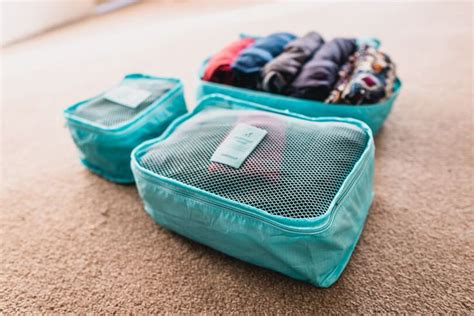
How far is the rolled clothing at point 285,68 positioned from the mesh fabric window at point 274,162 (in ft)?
0.71

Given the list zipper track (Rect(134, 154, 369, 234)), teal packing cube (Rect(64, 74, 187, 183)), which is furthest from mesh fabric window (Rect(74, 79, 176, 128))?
zipper track (Rect(134, 154, 369, 234))

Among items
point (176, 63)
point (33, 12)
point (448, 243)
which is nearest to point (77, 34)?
point (33, 12)

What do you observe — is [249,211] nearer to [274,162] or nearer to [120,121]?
[274,162]

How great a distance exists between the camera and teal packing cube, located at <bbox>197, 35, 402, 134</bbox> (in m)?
1.10

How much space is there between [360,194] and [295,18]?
6.19 feet

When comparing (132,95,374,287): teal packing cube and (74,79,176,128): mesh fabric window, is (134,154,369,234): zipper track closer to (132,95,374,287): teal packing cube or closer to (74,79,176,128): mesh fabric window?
(132,95,374,287): teal packing cube

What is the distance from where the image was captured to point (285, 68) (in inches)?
46.4

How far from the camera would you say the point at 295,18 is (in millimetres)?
2441

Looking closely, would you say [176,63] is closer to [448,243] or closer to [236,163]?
[236,163]

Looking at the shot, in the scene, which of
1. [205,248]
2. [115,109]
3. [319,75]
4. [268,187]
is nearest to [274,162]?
[268,187]

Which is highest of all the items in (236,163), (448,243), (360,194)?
(236,163)

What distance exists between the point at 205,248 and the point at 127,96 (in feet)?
1.85

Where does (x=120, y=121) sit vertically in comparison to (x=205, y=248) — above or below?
above

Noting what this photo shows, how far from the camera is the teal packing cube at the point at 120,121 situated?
1081 mm
